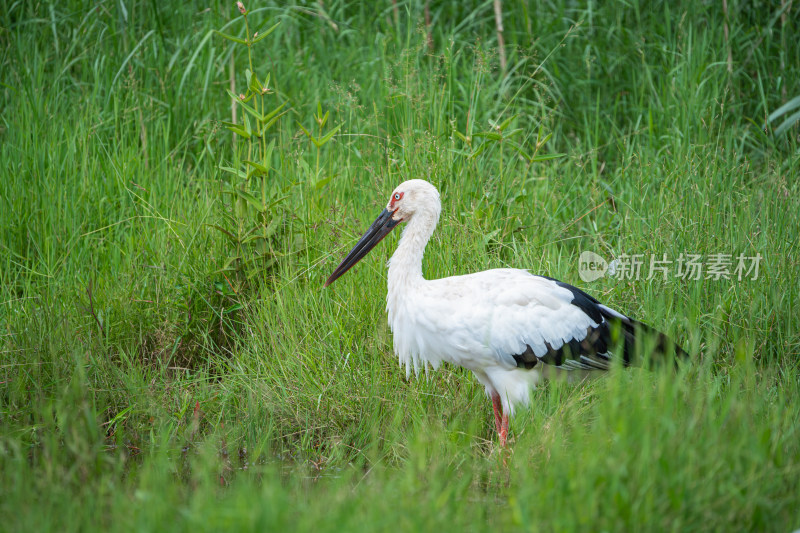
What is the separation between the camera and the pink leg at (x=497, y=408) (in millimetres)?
3711

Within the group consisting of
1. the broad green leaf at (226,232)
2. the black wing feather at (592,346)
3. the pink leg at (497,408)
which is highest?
the broad green leaf at (226,232)

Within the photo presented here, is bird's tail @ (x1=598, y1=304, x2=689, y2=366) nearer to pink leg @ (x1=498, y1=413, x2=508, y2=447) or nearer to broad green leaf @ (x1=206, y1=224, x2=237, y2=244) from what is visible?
A: pink leg @ (x1=498, y1=413, x2=508, y2=447)

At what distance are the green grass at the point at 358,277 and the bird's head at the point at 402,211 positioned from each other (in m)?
0.31

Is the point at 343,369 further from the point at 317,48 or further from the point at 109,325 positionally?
the point at 317,48

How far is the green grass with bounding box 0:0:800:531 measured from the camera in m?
2.51

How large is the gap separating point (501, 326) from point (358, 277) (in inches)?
42.5

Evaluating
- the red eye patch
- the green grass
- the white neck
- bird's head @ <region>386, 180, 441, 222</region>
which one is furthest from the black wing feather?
the red eye patch

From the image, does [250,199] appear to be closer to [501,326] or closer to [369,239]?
[369,239]

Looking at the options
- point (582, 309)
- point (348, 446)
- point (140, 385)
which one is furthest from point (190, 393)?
point (582, 309)

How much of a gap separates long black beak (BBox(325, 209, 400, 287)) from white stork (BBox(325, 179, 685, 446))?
0.19 metres

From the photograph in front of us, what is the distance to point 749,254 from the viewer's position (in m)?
4.28

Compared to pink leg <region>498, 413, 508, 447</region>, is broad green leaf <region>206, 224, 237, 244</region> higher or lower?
higher

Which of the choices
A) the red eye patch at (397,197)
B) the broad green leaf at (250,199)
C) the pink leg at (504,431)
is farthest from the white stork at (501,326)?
the broad green leaf at (250,199)

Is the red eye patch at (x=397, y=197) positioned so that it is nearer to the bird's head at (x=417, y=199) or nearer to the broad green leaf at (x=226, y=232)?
the bird's head at (x=417, y=199)
